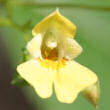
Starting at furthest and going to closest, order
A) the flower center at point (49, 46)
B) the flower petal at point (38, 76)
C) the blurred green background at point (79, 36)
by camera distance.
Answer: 1. the blurred green background at point (79, 36)
2. the flower center at point (49, 46)
3. the flower petal at point (38, 76)

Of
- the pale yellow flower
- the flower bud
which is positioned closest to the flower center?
the pale yellow flower

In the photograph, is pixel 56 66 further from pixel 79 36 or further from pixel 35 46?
pixel 79 36

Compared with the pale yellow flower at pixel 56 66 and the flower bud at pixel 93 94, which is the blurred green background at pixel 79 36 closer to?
the pale yellow flower at pixel 56 66

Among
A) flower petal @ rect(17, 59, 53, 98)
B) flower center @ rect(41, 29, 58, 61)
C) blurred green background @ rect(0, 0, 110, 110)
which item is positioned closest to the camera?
flower petal @ rect(17, 59, 53, 98)

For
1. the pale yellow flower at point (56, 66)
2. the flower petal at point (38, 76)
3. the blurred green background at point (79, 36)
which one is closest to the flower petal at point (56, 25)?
the pale yellow flower at point (56, 66)

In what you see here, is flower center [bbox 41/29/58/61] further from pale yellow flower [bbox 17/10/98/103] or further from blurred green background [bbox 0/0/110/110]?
blurred green background [bbox 0/0/110/110]

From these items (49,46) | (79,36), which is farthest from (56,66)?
(79,36)
